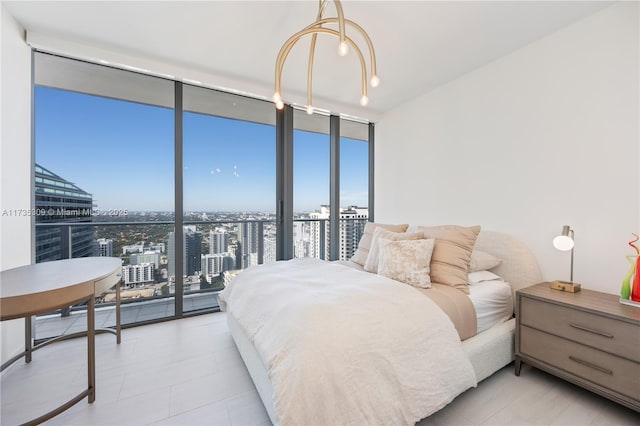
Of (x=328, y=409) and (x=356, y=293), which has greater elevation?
(x=356, y=293)

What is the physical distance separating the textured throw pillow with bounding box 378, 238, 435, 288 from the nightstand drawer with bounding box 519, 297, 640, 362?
69 centimetres

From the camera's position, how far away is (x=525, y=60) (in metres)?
2.36

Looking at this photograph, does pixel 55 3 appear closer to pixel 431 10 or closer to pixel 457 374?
pixel 431 10

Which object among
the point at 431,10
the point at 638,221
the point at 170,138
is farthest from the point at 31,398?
the point at 638,221

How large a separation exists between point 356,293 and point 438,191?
2123 mm

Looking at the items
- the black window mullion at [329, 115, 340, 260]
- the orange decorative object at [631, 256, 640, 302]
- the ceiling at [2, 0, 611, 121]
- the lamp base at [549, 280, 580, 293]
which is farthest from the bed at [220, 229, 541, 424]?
the ceiling at [2, 0, 611, 121]

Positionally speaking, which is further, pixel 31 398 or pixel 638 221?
pixel 638 221

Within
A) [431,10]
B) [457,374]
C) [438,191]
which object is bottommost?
[457,374]

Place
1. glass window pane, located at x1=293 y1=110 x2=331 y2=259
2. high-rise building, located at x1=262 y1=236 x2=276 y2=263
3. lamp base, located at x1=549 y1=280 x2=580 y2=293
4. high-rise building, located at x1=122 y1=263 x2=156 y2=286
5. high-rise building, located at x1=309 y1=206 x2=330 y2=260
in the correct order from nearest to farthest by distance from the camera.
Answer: lamp base, located at x1=549 y1=280 x2=580 y2=293
high-rise building, located at x1=122 y1=263 x2=156 y2=286
high-rise building, located at x1=262 y1=236 x2=276 y2=263
glass window pane, located at x1=293 y1=110 x2=331 y2=259
high-rise building, located at x1=309 y1=206 x2=330 y2=260

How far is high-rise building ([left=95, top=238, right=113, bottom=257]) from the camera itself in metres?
2.79

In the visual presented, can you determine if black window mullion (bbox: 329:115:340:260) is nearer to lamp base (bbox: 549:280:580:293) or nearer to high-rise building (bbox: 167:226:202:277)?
high-rise building (bbox: 167:226:202:277)

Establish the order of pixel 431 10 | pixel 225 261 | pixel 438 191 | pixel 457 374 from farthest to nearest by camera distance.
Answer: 1. pixel 225 261
2. pixel 438 191
3. pixel 431 10
4. pixel 457 374

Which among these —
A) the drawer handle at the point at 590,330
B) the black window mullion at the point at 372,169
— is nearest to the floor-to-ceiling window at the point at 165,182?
the black window mullion at the point at 372,169

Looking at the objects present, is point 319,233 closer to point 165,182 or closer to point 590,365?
point 165,182
